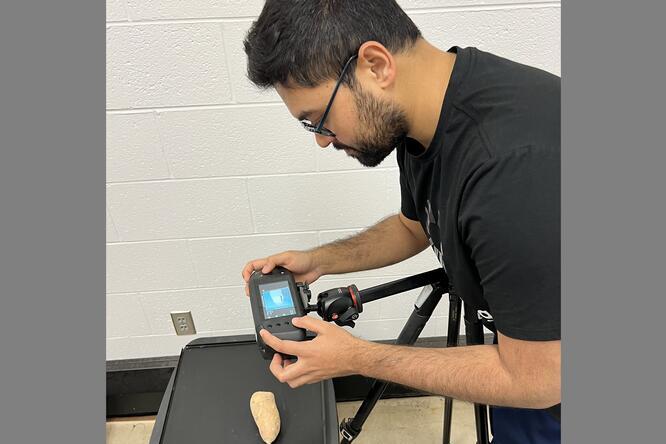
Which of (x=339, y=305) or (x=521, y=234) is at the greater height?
(x=521, y=234)

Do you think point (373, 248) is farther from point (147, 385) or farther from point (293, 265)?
point (147, 385)

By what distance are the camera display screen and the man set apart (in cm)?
6

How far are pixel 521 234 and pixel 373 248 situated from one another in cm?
52

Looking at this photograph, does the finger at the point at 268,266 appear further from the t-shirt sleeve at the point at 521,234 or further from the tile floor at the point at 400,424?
the tile floor at the point at 400,424

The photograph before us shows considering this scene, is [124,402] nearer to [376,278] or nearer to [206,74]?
[376,278]

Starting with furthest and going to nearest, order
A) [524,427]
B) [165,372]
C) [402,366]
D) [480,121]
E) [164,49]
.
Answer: [165,372] → [164,49] → [524,427] → [402,366] → [480,121]

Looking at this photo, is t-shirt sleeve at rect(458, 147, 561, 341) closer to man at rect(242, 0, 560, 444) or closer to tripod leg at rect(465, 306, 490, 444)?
man at rect(242, 0, 560, 444)

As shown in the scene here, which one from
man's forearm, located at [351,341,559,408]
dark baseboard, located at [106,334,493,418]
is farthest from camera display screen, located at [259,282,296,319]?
dark baseboard, located at [106,334,493,418]

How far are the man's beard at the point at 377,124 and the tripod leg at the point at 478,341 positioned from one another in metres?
0.43

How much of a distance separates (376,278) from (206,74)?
76 centimetres

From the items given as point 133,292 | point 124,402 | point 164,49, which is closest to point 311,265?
point 164,49

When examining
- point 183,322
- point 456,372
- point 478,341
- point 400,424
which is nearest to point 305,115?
point 456,372

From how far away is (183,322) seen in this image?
1.57 meters

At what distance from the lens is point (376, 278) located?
59.0 inches
